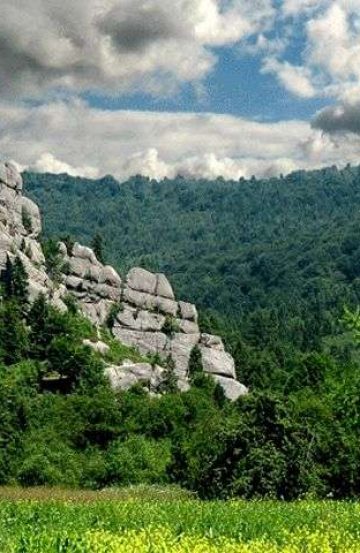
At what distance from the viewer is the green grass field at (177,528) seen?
2042 cm

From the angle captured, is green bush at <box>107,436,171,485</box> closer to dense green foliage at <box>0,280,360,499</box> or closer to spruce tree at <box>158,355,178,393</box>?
dense green foliage at <box>0,280,360,499</box>

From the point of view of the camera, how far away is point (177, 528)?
28.5 meters

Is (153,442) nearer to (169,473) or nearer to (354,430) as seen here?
(169,473)

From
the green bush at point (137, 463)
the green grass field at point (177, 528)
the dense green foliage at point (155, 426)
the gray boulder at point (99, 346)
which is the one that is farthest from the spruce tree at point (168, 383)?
the green grass field at point (177, 528)

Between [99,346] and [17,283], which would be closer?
[99,346]

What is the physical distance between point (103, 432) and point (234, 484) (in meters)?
63.7

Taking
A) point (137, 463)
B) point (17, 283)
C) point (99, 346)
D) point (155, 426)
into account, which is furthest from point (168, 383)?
point (137, 463)

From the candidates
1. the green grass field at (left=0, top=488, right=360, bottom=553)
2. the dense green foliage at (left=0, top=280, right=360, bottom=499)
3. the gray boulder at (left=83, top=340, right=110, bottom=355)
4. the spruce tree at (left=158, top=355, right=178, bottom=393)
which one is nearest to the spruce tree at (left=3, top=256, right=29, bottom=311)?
the dense green foliage at (left=0, top=280, right=360, bottom=499)

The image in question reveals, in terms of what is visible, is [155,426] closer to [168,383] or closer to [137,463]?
[137,463]

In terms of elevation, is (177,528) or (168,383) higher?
(177,528)

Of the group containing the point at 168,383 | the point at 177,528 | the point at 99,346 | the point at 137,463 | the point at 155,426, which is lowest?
the point at 137,463

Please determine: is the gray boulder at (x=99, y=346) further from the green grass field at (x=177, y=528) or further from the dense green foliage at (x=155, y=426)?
the green grass field at (x=177, y=528)

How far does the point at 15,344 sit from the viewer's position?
161375mm

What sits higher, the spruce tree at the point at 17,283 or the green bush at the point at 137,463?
the spruce tree at the point at 17,283
